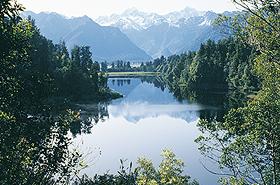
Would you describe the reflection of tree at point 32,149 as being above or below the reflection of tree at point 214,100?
above

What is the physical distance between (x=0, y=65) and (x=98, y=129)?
80195 mm

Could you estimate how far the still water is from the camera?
6239 centimetres

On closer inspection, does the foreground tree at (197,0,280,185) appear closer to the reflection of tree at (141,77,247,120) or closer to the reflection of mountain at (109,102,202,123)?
the reflection of tree at (141,77,247,120)

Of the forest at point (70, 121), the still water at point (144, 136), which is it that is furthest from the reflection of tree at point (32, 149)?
the still water at point (144, 136)

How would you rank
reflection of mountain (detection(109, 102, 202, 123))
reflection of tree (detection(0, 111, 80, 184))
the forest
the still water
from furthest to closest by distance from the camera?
1. reflection of mountain (detection(109, 102, 202, 123))
2. the still water
3. the forest
4. reflection of tree (detection(0, 111, 80, 184))

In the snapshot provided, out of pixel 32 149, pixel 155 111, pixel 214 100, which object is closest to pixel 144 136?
pixel 155 111

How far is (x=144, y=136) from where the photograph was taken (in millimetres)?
88250

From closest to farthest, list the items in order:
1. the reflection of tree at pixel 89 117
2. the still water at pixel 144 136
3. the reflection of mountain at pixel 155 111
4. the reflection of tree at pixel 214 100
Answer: the still water at pixel 144 136 → the reflection of tree at pixel 89 117 → the reflection of tree at pixel 214 100 → the reflection of mountain at pixel 155 111

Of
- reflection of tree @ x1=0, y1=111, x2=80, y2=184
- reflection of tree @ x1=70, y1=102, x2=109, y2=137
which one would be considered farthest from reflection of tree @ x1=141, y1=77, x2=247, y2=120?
reflection of tree @ x1=0, y1=111, x2=80, y2=184

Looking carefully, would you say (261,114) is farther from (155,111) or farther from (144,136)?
(155,111)

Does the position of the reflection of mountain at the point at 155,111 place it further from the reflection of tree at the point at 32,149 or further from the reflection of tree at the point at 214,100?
the reflection of tree at the point at 32,149

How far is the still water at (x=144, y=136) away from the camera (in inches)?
2456

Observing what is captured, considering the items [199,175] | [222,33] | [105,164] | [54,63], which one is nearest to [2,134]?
[222,33]

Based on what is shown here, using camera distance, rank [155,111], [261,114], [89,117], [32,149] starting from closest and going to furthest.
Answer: [32,149]
[261,114]
[89,117]
[155,111]
